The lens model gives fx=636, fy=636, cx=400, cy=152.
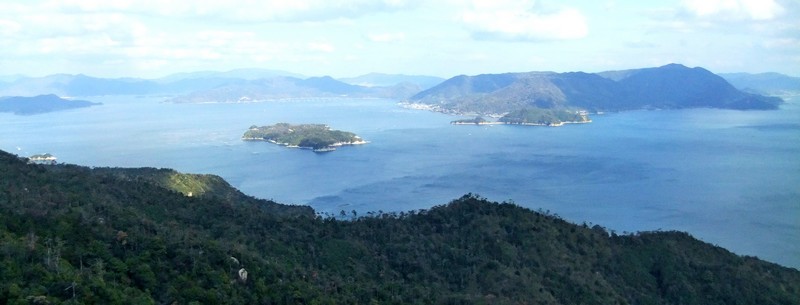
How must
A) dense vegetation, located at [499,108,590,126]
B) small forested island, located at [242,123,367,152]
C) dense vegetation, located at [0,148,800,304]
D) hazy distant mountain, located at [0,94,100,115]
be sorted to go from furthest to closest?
hazy distant mountain, located at [0,94,100,115] → dense vegetation, located at [499,108,590,126] → small forested island, located at [242,123,367,152] → dense vegetation, located at [0,148,800,304]

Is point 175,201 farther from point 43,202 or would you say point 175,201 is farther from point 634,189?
point 634,189

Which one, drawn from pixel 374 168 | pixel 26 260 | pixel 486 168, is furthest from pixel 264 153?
pixel 26 260

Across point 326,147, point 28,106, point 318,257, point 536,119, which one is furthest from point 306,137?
point 28,106

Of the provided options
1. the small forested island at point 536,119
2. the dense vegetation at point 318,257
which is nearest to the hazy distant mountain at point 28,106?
the small forested island at point 536,119

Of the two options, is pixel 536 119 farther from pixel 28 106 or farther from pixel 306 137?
pixel 28 106

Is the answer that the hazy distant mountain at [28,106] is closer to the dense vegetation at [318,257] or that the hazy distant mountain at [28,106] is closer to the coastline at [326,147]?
the coastline at [326,147]

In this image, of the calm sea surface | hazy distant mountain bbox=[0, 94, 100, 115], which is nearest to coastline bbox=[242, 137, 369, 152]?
the calm sea surface

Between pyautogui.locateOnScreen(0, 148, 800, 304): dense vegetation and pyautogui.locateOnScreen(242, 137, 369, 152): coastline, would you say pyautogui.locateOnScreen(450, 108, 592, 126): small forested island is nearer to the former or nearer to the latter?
pyautogui.locateOnScreen(242, 137, 369, 152): coastline
